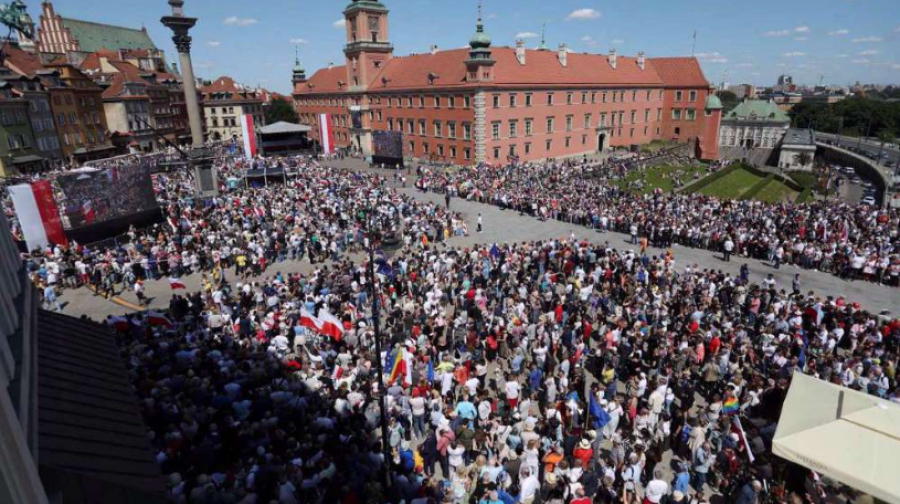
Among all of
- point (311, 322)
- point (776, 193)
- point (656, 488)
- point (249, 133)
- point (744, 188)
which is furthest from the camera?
point (776, 193)

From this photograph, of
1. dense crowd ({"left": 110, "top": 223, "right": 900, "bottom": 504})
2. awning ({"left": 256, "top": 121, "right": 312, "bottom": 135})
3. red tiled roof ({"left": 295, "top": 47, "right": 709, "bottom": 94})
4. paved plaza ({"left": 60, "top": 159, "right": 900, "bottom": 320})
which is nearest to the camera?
dense crowd ({"left": 110, "top": 223, "right": 900, "bottom": 504})

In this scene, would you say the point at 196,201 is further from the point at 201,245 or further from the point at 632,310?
the point at 632,310

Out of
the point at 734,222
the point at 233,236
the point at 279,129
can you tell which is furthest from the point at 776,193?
the point at 279,129

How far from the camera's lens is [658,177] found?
5344cm

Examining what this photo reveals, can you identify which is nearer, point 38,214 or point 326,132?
point 38,214

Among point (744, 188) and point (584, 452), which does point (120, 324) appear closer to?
point (584, 452)

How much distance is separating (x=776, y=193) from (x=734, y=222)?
124ft

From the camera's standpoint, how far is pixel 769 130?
328 ft

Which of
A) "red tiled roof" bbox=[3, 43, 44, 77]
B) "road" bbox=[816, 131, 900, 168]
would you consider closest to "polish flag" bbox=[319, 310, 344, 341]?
"red tiled roof" bbox=[3, 43, 44, 77]

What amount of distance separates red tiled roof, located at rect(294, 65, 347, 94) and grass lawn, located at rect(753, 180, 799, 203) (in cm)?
5826

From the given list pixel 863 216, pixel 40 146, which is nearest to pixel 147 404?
pixel 863 216

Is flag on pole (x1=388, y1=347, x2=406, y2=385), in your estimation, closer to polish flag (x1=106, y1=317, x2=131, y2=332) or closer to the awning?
polish flag (x1=106, y1=317, x2=131, y2=332)

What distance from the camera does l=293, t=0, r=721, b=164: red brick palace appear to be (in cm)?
5456

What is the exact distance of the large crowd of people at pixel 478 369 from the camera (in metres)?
9.15
